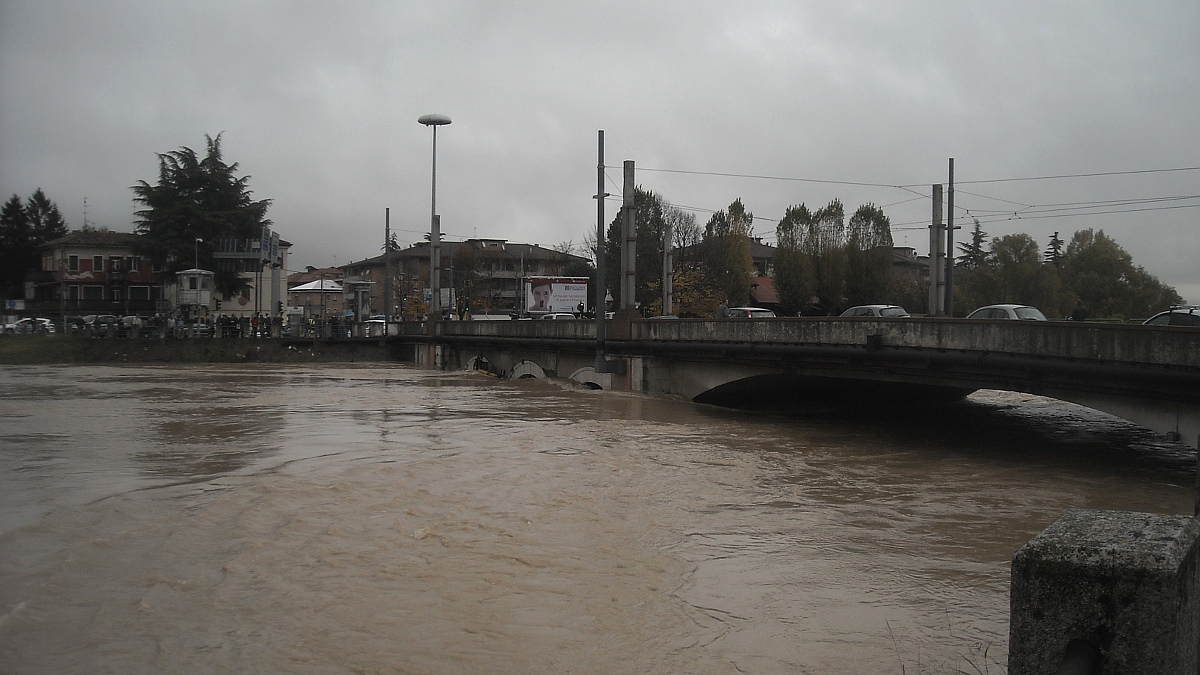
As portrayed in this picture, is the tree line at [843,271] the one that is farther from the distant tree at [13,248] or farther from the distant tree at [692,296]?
the distant tree at [13,248]

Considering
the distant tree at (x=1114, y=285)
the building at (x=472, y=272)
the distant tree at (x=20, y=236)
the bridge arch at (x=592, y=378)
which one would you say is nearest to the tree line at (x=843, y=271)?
the distant tree at (x=1114, y=285)

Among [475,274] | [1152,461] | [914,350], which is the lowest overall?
[1152,461]

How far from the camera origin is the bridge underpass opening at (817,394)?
2844cm

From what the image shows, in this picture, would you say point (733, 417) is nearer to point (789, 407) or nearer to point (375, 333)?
point (789, 407)

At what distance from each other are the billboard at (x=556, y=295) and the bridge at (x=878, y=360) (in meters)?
19.5

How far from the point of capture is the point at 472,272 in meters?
96.3

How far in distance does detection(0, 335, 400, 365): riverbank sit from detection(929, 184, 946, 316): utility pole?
4383 centimetres

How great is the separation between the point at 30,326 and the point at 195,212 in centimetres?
2047

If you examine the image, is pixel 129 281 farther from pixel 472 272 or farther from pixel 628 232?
pixel 628 232

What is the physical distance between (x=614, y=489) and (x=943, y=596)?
6672 mm

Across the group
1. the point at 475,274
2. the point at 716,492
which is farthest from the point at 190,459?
the point at 475,274

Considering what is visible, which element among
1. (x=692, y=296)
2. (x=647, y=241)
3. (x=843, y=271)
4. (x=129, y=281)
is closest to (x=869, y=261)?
(x=843, y=271)

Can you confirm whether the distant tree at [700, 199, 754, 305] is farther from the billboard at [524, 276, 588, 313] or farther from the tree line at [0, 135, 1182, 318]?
the billboard at [524, 276, 588, 313]

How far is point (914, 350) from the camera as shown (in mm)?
20797
